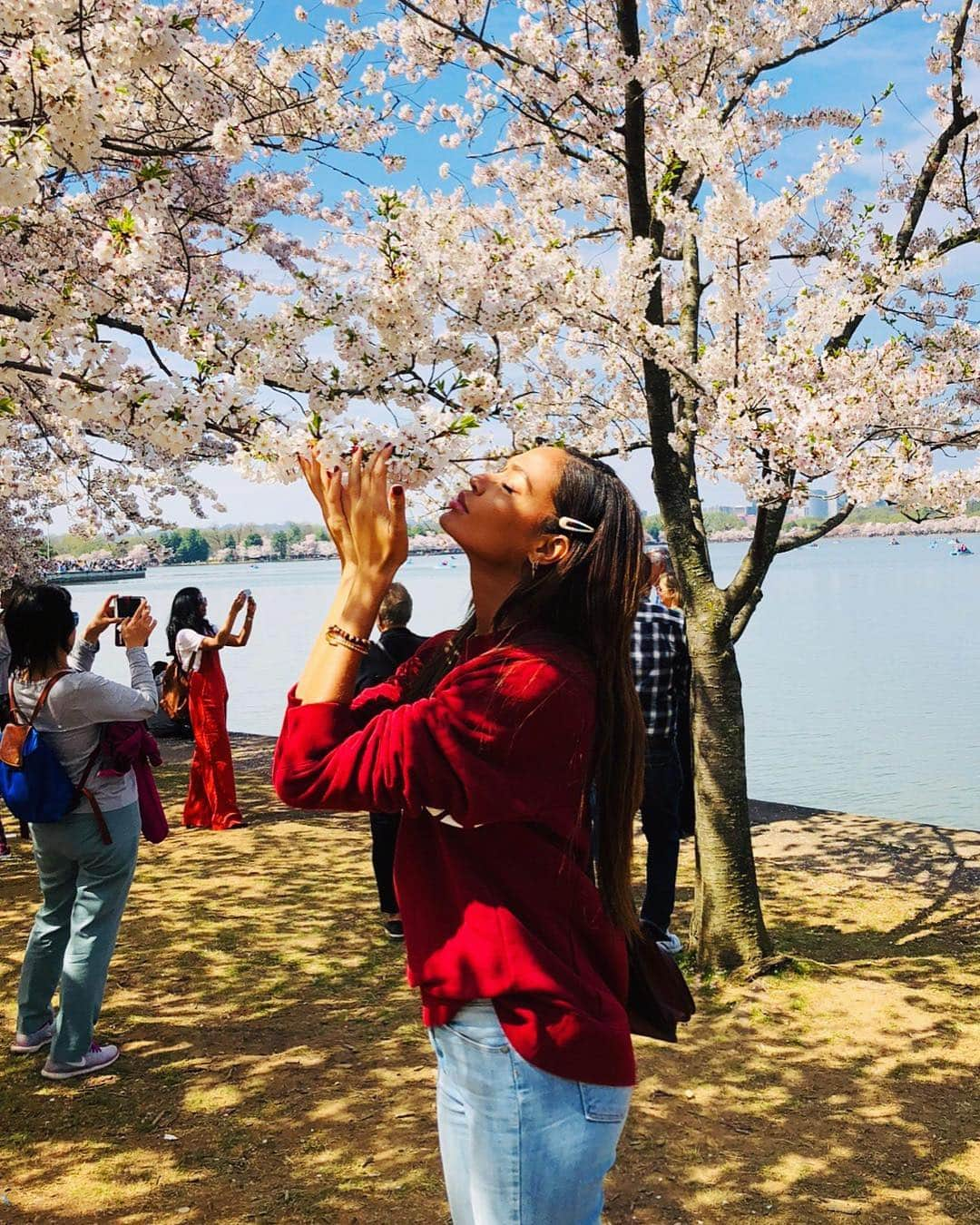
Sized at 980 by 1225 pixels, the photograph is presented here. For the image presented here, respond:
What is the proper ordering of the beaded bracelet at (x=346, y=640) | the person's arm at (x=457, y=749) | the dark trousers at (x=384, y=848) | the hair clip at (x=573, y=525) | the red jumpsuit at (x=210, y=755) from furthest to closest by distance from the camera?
the red jumpsuit at (x=210, y=755)
the dark trousers at (x=384, y=848)
the hair clip at (x=573, y=525)
the beaded bracelet at (x=346, y=640)
the person's arm at (x=457, y=749)

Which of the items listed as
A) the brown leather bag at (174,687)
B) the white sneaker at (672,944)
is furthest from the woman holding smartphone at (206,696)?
the white sneaker at (672,944)

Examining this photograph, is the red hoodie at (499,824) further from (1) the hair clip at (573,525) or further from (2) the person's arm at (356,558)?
(1) the hair clip at (573,525)

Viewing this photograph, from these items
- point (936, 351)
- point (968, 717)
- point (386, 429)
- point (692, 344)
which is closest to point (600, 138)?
point (692, 344)

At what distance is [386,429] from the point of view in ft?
9.44

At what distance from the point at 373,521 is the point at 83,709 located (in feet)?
8.83

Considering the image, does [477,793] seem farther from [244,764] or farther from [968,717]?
[968,717]

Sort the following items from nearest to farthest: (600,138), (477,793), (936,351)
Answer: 1. (477,793)
2. (600,138)
3. (936,351)

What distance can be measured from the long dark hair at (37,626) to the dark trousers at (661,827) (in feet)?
9.81

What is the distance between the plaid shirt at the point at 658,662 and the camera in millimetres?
5355

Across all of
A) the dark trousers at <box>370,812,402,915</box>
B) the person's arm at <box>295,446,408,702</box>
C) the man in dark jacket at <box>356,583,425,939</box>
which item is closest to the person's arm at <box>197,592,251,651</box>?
the man in dark jacket at <box>356,583,425,939</box>

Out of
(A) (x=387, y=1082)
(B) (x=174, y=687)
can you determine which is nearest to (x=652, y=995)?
(A) (x=387, y=1082)

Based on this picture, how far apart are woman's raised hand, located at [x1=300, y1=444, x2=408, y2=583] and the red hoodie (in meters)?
0.22

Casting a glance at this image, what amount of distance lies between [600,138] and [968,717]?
1389cm

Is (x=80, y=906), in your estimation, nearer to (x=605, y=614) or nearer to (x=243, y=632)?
(x=605, y=614)
